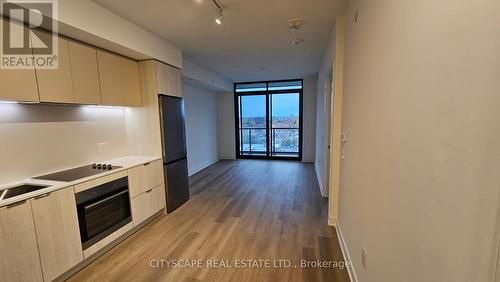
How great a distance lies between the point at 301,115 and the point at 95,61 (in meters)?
5.45

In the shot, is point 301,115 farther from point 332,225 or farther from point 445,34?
point 445,34

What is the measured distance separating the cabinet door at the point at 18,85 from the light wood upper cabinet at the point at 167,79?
132 cm

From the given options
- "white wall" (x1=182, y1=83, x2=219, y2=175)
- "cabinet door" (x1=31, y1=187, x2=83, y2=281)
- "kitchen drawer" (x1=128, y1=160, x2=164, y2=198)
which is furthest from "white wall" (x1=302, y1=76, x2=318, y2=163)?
"cabinet door" (x1=31, y1=187, x2=83, y2=281)

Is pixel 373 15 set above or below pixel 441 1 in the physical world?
above

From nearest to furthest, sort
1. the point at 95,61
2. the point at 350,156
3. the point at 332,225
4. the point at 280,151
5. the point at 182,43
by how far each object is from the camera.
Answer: the point at 350,156
the point at 95,61
the point at 332,225
the point at 182,43
the point at 280,151

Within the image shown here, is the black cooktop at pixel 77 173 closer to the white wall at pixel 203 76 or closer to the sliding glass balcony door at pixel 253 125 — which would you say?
the white wall at pixel 203 76

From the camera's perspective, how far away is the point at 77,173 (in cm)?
228

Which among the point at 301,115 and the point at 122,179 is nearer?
the point at 122,179

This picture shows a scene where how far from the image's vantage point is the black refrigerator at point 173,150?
10.3 ft

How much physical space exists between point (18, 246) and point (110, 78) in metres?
1.89

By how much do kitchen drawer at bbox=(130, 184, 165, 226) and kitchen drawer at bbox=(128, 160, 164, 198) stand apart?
7 centimetres

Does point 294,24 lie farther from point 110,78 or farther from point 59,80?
point 59,80

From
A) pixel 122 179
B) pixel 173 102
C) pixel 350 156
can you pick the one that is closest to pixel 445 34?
pixel 350 156

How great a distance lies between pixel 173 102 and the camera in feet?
10.8
